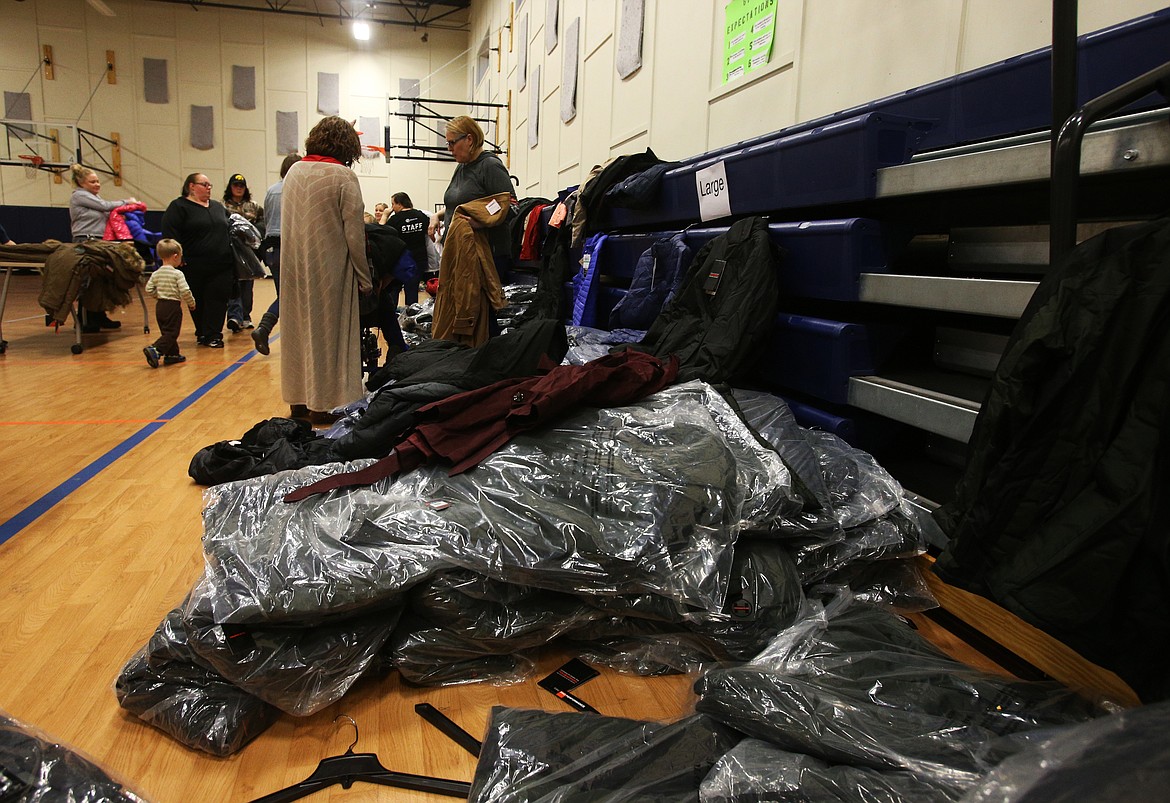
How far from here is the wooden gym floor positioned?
42.7 inches

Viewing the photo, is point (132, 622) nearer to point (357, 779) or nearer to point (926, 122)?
point (357, 779)

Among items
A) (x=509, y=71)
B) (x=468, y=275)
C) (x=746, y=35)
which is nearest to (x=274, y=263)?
(x=468, y=275)

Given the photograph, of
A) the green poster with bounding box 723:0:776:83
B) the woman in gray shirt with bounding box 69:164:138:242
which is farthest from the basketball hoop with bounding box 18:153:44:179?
the green poster with bounding box 723:0:776:83

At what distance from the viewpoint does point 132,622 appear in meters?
1.48

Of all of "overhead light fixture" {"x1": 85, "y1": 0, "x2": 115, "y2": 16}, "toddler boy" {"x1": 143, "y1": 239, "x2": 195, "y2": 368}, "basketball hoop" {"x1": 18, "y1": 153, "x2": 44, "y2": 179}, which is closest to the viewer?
"toddler boy" {"x1": 143, "y1": 239, "x2": 195, "y2": 368}

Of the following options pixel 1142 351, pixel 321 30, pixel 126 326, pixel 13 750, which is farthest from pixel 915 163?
pixel 321 30

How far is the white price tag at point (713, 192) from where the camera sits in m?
2.35

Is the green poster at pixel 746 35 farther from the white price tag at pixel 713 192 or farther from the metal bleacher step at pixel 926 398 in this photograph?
the metal bleacher step at pixel 926 398

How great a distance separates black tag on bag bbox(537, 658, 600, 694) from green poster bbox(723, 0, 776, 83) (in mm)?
2720

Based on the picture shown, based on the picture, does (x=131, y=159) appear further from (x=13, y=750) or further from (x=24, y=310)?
(x=13, y=750)

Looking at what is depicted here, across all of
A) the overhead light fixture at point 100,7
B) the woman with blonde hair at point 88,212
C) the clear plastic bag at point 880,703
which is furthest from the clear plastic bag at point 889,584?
the overhead light fixture at point 100,7

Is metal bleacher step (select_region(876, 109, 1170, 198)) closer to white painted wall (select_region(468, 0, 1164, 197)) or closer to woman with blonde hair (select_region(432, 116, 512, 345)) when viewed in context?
white painted wall (select_region(468, 0, 1164, 197))

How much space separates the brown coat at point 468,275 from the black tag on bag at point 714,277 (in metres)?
1.69

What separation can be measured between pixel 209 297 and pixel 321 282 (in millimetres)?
3019
